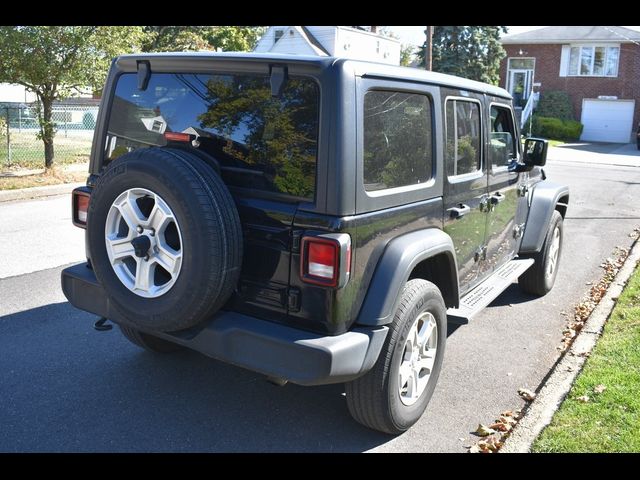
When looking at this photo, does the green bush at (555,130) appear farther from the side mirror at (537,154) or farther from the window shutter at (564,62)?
the side mirror at (537,154)

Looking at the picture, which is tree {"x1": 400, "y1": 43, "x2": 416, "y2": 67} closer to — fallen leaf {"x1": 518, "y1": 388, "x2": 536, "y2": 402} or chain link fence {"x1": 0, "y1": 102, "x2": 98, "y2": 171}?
chain link fence {"x1": 0, "y1": 102, "x2": 98, "y2": 171}

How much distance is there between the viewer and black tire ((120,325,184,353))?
4396 mm

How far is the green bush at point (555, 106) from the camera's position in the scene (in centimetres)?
3675

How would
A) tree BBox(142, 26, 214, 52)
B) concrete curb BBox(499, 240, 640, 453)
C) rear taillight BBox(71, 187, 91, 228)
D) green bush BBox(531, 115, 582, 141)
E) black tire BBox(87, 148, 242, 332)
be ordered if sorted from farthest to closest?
green bush BBox(531, 115, 582, 141)
tree BBox(142, 26, 214, 52)
rear taillight BBox(71, 187, 91, 228)
concrete curb BBox(499, 240, 640, 453)
black tire BBox(87, 148, 242, 332)

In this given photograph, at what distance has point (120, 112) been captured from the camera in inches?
153

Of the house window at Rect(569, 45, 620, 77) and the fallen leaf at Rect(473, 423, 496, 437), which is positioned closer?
the fallen leaf at Rect(473, 423, 496, 437)

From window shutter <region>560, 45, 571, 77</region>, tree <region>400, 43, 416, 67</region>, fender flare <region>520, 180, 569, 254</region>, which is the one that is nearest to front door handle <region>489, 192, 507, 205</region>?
fender flare <region>520, 180, 569, 254</region>

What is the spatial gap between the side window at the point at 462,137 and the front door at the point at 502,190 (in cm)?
30

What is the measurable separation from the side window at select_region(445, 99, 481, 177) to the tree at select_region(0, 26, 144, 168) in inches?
391

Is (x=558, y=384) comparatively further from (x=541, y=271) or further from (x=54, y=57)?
(x=54, y=57)

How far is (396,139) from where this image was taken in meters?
3.51

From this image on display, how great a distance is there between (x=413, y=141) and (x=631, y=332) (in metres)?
2.78

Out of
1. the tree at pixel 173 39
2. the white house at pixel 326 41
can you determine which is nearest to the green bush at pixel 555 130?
the white house at pixel 326 41
